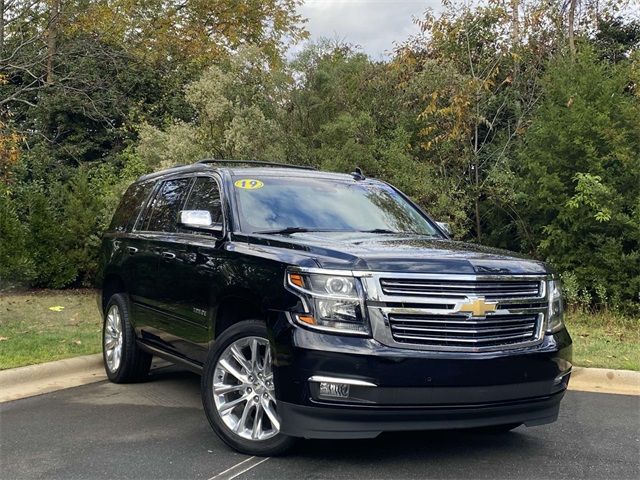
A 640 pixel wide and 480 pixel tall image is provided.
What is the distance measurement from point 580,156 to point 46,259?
9782 millimetres

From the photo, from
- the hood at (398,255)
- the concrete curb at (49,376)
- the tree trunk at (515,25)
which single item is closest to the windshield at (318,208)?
the hood at (398,255)

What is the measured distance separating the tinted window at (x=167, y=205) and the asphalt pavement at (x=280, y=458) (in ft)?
5.19

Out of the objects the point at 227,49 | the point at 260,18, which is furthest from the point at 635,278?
the point at 260,18

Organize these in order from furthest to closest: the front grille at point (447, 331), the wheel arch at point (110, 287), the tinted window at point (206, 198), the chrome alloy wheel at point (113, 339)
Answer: the wheel arch at point (110, 287) → the chrome alloy wheel at point (113, 339) → the tinted window at point (206, 198) → the front grille at point (447, 331)

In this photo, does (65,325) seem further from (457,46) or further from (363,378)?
(457,46)

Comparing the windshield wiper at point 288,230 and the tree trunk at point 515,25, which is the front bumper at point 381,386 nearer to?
the windshield wiper at point 288,230

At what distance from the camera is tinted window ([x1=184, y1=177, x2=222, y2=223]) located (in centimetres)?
530

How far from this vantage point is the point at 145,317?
597 cm

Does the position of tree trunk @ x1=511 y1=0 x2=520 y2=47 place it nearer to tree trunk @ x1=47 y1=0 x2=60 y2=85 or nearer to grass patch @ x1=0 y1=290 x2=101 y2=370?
tree trunk @ x1=47 y1=0 x2=60 y2=85

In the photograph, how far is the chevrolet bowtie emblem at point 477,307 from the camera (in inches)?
152

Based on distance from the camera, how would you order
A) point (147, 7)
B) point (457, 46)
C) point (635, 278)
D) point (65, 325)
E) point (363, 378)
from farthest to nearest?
point (147, 7)
point (457, 46)
point (635, 278)
point (65, 325)
point (363, 378)

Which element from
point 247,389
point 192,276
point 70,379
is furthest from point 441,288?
point 70,379

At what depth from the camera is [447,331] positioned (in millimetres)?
3828

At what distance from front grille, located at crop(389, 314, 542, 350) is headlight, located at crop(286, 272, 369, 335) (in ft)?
0.66
